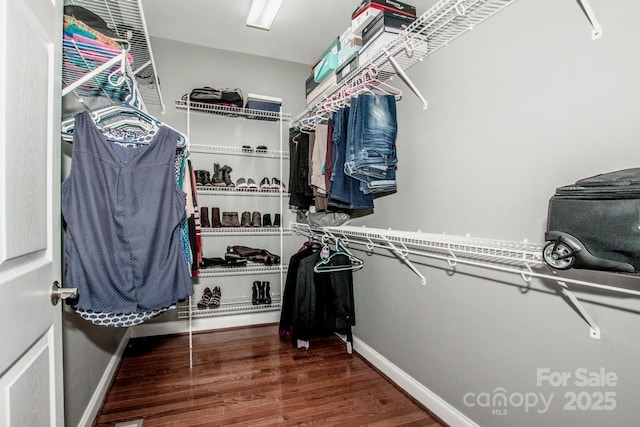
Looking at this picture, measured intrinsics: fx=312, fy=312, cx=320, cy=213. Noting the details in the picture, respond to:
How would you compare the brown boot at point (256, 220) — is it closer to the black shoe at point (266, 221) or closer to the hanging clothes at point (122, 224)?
the black shoe at point (266, 221)

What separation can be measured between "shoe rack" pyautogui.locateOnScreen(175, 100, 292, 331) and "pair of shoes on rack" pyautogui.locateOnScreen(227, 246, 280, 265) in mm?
51

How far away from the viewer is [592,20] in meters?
1.06

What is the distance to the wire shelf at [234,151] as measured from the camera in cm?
296

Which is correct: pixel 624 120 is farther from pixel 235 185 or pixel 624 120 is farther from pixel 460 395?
pixel 235 185

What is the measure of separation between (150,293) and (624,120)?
6.26 feet

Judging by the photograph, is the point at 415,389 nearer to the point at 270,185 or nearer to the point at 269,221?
the point at 269,221

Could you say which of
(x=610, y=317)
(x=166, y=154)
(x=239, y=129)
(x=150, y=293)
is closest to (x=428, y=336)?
(x=610, y=317)

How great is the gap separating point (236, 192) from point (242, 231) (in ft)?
1.30

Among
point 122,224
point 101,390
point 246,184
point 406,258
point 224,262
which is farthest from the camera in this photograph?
point 246,184

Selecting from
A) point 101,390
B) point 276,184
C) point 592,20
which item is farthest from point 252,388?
point 592,20

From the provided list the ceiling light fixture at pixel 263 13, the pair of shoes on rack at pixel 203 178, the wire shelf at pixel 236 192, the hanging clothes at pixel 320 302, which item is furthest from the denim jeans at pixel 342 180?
the pair of shoes on rack at pixel 203 178

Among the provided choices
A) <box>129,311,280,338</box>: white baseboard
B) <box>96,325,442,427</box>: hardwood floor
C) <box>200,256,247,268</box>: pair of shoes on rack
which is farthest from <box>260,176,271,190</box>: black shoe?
<box>96,325,442,427</box>: hardwood floor

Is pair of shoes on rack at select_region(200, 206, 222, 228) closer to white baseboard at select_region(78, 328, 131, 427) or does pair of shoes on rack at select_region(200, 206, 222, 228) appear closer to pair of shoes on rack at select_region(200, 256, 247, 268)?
pair of shoes on rack at select_region(200, 256, 247, 268)

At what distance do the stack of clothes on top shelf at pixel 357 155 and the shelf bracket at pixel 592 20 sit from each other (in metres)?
0.97
